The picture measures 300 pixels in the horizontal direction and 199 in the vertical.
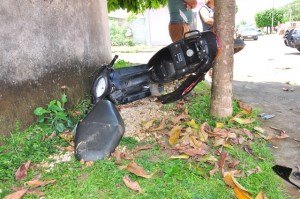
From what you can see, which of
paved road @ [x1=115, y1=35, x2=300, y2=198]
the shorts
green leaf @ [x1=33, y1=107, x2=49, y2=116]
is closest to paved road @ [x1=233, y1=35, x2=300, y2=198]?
paved road @ [x1=115, y1=35, x2=300, y2=198]

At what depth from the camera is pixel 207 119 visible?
364 centimetres

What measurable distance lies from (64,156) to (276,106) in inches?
117

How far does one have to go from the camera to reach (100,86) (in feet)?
12.1

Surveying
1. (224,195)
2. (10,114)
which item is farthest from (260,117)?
(10,114)

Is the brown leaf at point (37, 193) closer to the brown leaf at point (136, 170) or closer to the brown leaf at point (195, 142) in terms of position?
the brown leaf at point (136, 170)

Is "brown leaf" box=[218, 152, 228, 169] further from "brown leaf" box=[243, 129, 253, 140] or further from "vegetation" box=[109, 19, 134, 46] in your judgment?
"vegetation" box=[109, 19, 134, 46]

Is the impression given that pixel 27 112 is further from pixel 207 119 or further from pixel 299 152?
pixel 299 152

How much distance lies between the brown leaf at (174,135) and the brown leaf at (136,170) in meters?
0.57

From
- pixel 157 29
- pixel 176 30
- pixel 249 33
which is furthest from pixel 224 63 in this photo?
pixel 249 33

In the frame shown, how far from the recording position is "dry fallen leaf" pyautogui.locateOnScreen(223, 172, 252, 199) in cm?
235

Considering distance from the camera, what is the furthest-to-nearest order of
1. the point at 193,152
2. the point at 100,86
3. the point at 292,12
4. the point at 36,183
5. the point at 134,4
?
the point at 292,12 → the point at 134,4 → the point at 100,86 → the point at 193,152 → the point at 36,183

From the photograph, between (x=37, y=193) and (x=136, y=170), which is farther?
(x=136, y=170)

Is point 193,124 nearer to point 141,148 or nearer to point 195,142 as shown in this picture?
point 195,142

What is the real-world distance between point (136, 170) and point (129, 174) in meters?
0.06
